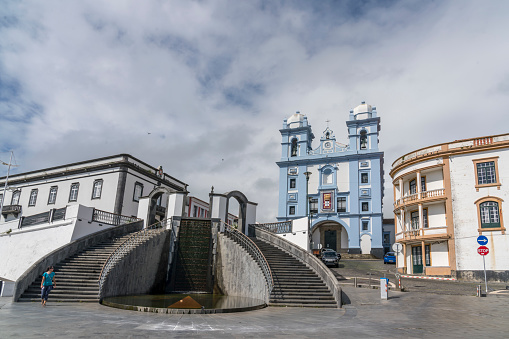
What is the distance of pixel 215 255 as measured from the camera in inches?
878

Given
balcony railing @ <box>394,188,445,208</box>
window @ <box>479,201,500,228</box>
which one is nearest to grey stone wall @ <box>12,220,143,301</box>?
balcony railing @ <box>394,188,445,208</box>

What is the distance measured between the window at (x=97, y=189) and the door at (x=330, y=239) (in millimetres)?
29717

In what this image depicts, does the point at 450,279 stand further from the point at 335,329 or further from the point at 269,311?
the point at 335,329

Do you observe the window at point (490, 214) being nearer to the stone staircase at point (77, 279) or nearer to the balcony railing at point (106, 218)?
the stone staircase at point (77, 279)

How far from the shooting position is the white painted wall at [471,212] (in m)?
25.4

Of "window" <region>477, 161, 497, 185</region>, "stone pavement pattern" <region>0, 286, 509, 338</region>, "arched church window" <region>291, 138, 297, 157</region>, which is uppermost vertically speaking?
"arched church window" <region>291, 138, 297, 157</region>

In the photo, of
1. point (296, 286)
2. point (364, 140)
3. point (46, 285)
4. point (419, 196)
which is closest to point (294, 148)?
point (364, 140)

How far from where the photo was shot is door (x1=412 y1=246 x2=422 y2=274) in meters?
30.0

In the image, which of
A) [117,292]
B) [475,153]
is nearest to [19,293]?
[117,292]

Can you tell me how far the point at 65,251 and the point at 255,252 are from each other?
958cm

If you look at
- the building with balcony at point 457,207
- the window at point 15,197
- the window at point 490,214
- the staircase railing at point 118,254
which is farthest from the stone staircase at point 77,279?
the window at point 15,197

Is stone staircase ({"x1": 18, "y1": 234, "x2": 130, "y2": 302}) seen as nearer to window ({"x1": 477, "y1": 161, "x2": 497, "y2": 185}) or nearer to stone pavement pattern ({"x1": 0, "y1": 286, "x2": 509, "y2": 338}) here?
stone pavement pattern ({"x1": 0, "y1": 286, "x2": 509, "y2": 338})

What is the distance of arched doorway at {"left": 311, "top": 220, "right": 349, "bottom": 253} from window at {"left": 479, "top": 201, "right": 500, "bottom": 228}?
919 inches

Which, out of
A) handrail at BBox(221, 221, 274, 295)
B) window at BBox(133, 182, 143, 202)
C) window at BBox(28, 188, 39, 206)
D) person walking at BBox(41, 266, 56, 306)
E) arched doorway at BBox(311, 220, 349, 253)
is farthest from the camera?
arched doorway at BBox(311, 220, 349, 253)
